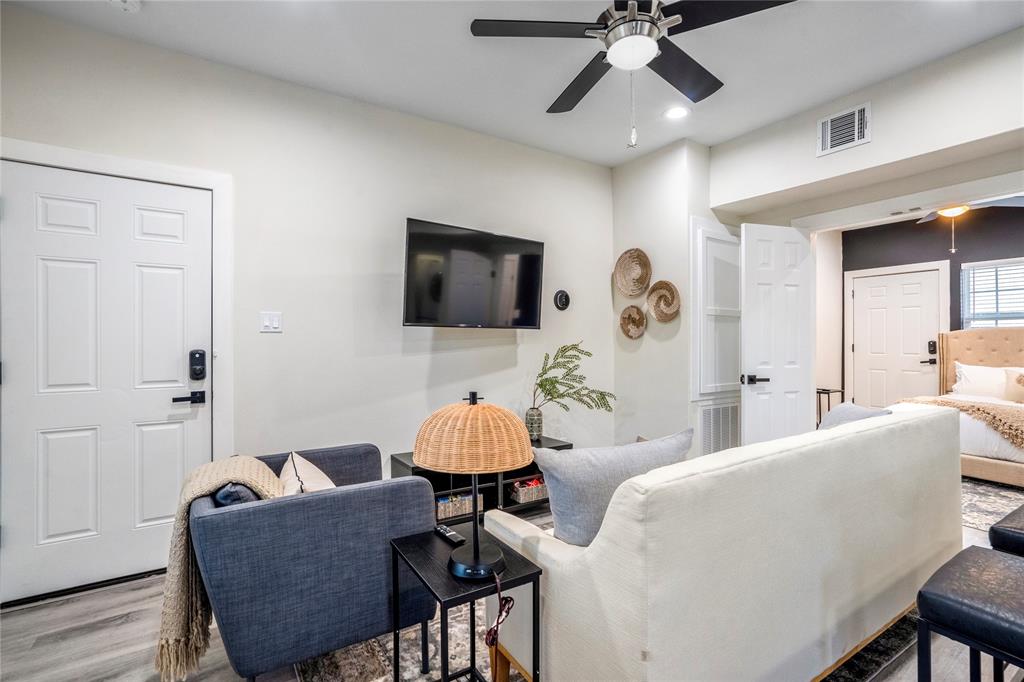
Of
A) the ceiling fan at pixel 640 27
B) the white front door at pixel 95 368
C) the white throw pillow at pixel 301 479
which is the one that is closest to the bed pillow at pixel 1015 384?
the ceiling fan at pixel 640 27

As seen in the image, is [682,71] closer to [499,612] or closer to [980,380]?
[499,612]

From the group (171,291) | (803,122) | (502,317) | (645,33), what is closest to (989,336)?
(803,122)

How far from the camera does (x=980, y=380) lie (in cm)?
491

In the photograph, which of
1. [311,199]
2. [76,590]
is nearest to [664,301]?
[311,199]

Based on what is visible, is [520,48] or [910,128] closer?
[520,48]

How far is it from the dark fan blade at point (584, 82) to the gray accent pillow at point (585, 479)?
165cm

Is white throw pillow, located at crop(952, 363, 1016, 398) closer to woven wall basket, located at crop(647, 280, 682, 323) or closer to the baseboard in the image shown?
woven wall basket, located at crop(647, 280, 682, 323)

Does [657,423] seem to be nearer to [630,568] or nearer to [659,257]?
[659,257]

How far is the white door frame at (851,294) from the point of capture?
5.62 m

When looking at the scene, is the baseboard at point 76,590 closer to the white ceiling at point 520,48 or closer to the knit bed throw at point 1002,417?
the white ceiling at point 520,48

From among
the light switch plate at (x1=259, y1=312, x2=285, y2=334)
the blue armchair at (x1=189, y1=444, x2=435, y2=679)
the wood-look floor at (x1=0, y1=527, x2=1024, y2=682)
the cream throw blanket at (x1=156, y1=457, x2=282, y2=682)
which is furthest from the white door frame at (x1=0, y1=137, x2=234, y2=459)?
the blue armchair at (x1=189, y1=444, x2=435, y2=679)

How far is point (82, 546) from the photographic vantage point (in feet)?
7.71

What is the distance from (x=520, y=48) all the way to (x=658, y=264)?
6.61 ft

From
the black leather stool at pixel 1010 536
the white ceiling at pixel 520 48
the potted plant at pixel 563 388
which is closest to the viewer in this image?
the black leather stool at pixel 1010 536
